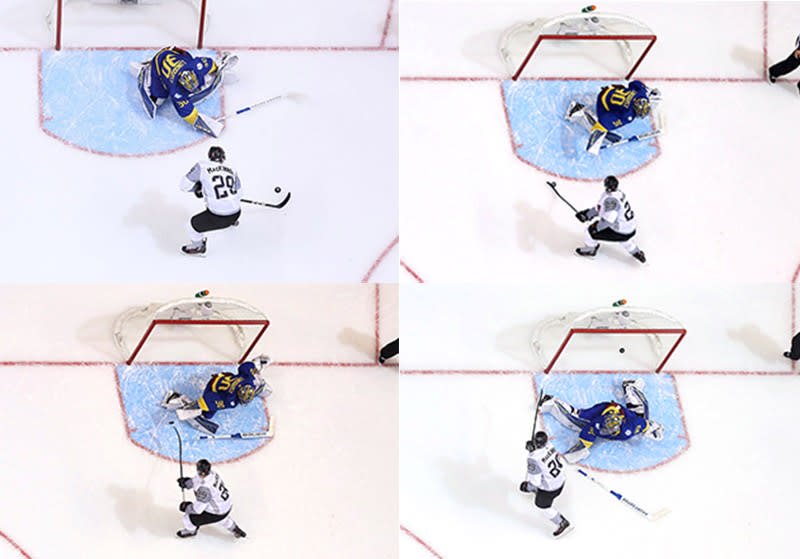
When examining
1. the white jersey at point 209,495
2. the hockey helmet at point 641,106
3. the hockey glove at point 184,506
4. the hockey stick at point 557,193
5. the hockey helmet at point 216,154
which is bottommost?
the hockey glove at point 184,506

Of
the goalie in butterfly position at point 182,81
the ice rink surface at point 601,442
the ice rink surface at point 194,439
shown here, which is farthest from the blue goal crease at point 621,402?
the goalie in butterfly position at point 182,81

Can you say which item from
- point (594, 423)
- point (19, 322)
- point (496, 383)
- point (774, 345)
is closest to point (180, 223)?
point (19, 322)

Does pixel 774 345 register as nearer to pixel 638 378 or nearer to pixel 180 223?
pixel 638 378

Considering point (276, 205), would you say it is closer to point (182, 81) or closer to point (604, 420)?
point (182, 81)

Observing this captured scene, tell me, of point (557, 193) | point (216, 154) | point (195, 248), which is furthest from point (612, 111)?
point (195, 248)

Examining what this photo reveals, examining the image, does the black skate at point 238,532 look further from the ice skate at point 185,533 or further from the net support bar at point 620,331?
the net support bar at point 620,331
